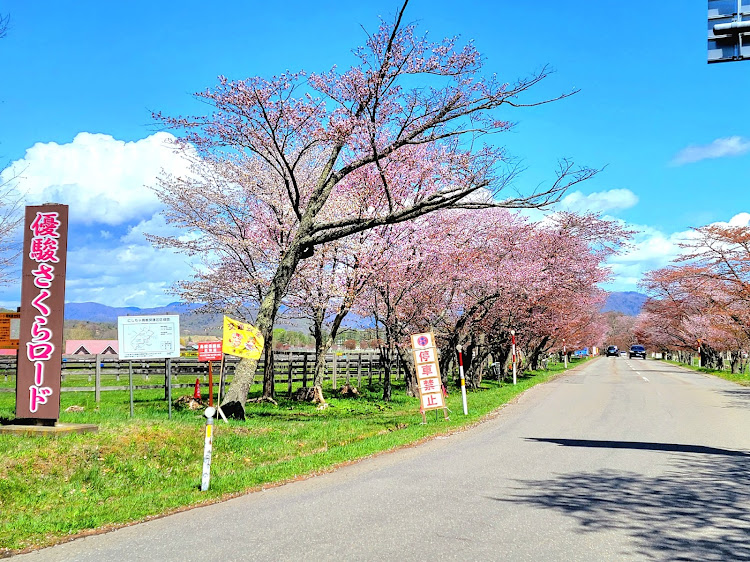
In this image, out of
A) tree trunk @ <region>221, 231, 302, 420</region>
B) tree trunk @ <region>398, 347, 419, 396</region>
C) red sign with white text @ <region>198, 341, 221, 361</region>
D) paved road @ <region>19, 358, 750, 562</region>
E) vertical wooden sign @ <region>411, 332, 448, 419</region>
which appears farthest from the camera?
tree trunk @ <region>398, 347, 419, 396</region>

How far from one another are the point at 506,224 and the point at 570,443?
2017 centimetres

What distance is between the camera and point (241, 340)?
15.1 meters

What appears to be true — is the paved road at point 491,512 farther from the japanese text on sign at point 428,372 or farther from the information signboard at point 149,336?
the information signboard at point 149,336

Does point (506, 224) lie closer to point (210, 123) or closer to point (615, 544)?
point (210, 123)

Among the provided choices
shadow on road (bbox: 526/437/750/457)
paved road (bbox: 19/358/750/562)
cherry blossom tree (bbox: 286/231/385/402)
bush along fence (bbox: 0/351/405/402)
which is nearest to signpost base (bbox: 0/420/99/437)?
paved road (bbox: 19/358/750/562)

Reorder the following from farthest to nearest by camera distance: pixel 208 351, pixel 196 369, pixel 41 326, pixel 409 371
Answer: pixel 196 369 → pixel 409 371 → pixel 208 351 → pixel 41 326

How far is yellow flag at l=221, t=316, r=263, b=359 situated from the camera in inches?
580

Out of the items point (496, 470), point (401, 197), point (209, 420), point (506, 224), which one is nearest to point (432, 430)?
point (496, 470)

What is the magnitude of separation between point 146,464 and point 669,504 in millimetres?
7641

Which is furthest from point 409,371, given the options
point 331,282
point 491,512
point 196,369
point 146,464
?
point 491,512

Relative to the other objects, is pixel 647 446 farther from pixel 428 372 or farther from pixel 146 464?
pixel 146 464

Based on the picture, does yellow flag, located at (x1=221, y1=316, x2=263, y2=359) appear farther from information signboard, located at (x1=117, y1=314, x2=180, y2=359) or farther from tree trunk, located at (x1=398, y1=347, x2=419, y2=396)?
tree trunk, located at (x1=398, y1=347, x2=419, y2=396)

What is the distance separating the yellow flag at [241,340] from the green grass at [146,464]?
64.8 inches

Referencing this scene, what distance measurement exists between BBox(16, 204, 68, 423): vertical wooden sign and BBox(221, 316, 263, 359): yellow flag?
13.1 ft
